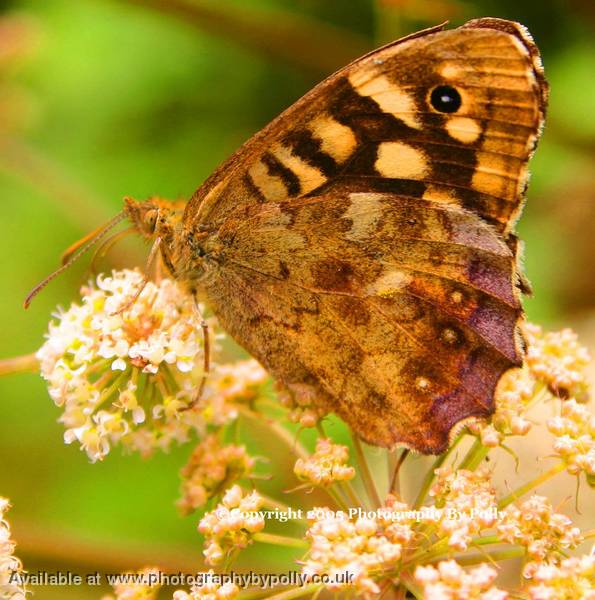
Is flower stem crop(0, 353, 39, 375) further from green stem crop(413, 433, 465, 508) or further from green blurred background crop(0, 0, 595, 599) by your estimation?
green stem crop(413, 433, 465, 508)

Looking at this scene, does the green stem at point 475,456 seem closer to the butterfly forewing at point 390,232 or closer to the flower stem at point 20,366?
the butterfly forewing at point 390,232

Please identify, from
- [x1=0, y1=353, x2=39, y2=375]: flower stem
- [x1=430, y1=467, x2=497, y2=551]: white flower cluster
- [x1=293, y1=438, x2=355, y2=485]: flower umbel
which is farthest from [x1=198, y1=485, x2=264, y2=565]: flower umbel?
[x1=0, y1=353, x2=39, y2=375]: flower stem

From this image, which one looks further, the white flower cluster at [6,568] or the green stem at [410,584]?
the white flower cluster at [6,568]

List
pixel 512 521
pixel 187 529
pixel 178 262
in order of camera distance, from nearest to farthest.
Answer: pixel 512 521 < pixel 178 262 < pixel 187 529

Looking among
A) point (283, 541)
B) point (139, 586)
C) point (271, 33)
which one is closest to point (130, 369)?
point (139, 586)

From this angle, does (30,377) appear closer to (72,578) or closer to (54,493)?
(54,493)

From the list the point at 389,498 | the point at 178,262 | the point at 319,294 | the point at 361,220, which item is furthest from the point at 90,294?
the point at 389,498

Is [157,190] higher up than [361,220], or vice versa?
[157,190]

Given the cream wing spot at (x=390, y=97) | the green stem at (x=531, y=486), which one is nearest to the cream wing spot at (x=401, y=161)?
the cream wing spot at (x=390, y=97)
